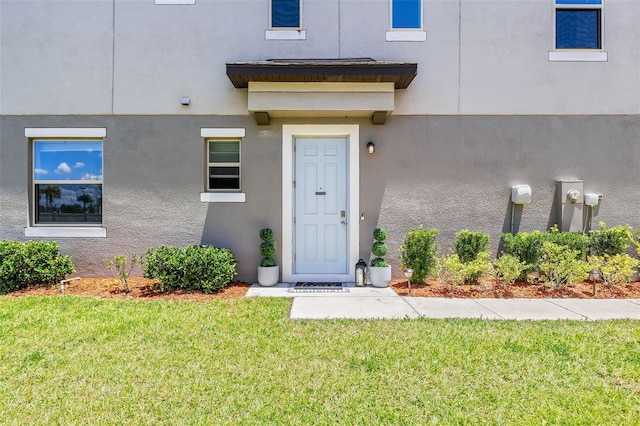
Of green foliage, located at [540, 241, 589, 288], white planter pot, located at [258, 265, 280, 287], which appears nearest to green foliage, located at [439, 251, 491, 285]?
green foliage, located at [540, 241, 589, 288]

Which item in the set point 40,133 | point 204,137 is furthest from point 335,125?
point 40,133

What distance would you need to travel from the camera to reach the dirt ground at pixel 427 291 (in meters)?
5.90

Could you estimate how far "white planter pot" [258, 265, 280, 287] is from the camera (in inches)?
259

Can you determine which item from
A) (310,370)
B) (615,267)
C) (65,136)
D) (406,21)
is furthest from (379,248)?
(65,136)

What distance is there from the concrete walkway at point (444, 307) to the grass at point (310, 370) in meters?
0.37

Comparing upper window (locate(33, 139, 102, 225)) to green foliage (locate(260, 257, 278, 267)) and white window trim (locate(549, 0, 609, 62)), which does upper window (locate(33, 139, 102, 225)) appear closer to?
green foliage (locate(260, 257, 278, 267))

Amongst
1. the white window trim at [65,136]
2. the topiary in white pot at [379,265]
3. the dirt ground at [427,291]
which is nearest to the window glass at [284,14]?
the white window trim at [65,136]

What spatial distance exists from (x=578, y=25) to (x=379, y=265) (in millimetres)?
6214

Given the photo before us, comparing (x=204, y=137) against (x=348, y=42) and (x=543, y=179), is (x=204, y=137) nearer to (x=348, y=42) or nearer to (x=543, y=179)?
(x=348, y=42)

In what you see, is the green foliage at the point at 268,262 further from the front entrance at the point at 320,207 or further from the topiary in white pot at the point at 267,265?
the front entrance at the point at 320,207

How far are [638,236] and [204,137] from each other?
8.58 m

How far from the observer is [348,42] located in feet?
22.4

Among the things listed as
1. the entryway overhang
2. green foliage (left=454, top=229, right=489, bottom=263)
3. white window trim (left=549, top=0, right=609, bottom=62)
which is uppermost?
white window trim (left=549, top=0, right=609, bottom=62)

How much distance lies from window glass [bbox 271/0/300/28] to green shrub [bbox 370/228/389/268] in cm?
434
